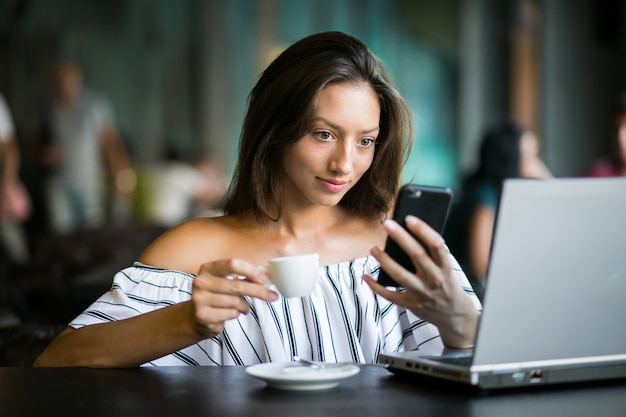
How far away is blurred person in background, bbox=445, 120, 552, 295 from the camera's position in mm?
4309

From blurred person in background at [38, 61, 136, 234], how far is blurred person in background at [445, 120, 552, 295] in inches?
201

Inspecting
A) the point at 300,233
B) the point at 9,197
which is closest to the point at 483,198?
the point at 300,233

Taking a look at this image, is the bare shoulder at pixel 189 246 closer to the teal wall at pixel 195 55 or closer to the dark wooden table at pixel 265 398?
the dark wooden table at pixel 265 398

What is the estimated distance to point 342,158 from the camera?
5.94 ft

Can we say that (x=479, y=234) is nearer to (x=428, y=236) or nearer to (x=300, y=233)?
(x=300, y=233)

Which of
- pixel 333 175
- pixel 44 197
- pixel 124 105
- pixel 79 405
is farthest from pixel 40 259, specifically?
pixel 124 105

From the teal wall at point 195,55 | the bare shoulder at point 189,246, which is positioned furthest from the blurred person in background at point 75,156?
the bare shoulder at point 189,246

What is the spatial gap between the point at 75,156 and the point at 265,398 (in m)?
8.13

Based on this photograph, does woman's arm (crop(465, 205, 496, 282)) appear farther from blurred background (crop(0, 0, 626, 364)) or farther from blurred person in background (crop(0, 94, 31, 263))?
blurred background (crop(0, 0, 626, 364))

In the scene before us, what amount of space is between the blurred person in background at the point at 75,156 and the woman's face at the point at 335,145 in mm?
7063

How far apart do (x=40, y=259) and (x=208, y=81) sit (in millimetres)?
6815

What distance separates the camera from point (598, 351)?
4.61 feet

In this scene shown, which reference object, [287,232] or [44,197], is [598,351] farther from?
[44,197]

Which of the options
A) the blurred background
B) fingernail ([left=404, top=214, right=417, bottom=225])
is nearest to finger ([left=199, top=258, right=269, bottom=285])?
fingernail ([left=404, top=214, right=417, bottom=225])
